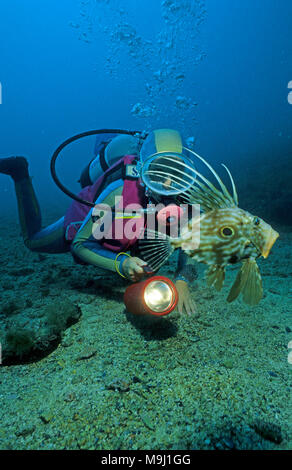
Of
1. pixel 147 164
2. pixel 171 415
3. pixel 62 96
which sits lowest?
pixel 171 415

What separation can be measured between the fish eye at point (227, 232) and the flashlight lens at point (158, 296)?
1.14 m

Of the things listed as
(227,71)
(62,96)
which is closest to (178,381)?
(227,71)

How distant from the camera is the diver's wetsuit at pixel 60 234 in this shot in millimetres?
3195

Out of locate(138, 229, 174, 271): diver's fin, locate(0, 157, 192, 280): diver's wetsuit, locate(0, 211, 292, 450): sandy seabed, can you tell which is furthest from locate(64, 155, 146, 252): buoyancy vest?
locate(138, 229, 174, 271): diver's fin

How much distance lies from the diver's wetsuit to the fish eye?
176 centimetres

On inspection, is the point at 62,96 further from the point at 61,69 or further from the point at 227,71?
the point at 227,71

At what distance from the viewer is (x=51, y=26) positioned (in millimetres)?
89562

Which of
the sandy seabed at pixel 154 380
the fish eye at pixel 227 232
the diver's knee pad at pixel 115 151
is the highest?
the diver's knee pad at pixel 115 151

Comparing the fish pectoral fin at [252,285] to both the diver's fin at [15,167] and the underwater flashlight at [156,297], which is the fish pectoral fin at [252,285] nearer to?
the underwater flashlight at [156,297]

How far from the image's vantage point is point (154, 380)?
1.87 metres

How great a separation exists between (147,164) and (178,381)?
2.05 metres

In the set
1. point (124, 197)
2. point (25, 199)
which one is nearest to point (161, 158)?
point (124, 197)

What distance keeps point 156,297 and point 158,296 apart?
0.07 ft

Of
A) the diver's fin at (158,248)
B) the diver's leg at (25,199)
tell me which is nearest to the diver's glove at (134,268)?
the diver's fin at (158,248)
